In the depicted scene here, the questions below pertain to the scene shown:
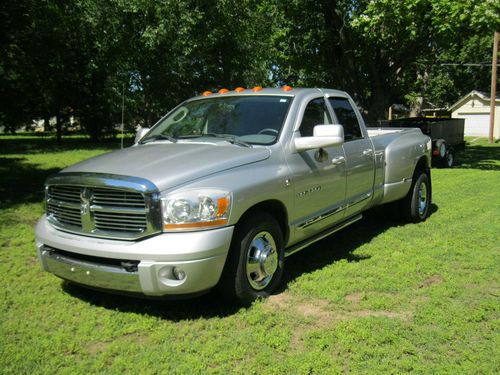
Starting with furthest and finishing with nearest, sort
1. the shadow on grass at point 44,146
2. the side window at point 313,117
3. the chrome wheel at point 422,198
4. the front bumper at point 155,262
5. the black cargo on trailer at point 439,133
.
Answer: the shadow on grass at point 44,146 < the black cargo on trailer at point 439,133 < the chrome wheel at point 422,198 < the side window at point 313,117 < the front bumper at point 155,262

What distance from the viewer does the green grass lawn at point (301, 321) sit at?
3.39 meters

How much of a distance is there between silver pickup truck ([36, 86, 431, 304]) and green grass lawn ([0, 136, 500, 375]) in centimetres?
35

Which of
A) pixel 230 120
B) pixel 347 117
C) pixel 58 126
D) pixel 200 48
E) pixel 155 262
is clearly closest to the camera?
pixel 155 262

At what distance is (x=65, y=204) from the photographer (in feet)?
13.6

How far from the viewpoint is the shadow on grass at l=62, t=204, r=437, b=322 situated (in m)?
4.21

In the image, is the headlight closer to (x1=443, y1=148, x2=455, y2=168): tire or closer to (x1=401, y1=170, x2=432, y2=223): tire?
(x1=401, y1=170, x2=432, y2=223): tire

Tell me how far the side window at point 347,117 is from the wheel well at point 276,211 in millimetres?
1584

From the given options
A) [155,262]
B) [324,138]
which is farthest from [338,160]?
[155,262]

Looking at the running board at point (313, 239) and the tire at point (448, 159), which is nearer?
the running board at point (313, 239)

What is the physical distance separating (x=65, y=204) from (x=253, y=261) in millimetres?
1665

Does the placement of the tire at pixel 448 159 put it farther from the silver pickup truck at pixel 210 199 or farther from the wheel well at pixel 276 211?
the wheel well at pixel 276 211

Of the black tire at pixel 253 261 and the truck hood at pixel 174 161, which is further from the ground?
the truck hood at pixel 174 161

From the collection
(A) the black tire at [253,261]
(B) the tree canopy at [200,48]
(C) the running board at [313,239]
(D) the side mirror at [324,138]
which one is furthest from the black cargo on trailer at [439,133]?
(A) the black tire at [253,261]

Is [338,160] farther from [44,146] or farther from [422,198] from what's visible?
[44,146]
